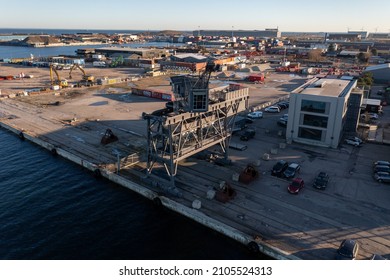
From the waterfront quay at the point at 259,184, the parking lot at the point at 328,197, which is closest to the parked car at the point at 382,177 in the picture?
the parking lot at the point at 328,197

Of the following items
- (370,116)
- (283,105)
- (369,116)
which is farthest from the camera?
(283,105)

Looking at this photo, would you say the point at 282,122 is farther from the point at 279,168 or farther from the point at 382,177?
the point at 382,177

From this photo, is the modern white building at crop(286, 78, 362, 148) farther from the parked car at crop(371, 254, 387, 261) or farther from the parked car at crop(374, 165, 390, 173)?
the parked car at crop(371, 254, 387, 261)

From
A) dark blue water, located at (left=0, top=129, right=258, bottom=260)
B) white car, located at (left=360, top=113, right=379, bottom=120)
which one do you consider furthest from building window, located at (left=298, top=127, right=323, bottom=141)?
dark blue water, located at (left=0, top=129, right=258, bottom=260)

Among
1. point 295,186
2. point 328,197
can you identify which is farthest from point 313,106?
point 328,197
